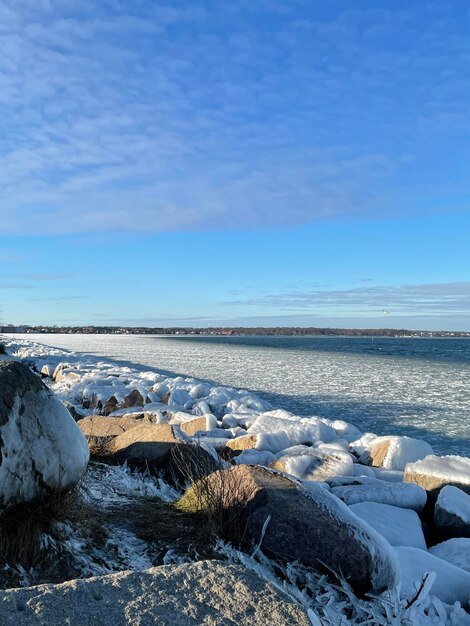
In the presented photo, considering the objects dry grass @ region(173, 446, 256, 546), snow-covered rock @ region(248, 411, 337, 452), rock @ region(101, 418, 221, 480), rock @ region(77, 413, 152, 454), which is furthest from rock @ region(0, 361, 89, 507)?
snow-covered rock @ region(248, 411, 337, 452)

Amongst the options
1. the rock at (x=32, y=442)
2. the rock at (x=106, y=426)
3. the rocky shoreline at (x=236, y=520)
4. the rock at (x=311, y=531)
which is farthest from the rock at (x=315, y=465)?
the rock at (x=32, y=442)

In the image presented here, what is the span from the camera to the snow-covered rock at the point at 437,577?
3.73 meters

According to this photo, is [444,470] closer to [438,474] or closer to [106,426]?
[438,474]

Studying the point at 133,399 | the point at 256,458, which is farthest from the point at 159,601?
the point at 133,399

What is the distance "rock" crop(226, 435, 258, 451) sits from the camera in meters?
7.84

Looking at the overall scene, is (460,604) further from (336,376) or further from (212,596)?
(336,376)

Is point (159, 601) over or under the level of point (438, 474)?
over

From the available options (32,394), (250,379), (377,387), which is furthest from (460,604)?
(250,379)

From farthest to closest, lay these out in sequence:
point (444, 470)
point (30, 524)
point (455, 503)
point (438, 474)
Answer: point (444, 470), point (438, 474), point (455, 503), point (30, 524)

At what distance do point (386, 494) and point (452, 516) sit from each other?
634 mm

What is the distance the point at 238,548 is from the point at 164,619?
142 centimetres

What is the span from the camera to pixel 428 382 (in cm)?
2222

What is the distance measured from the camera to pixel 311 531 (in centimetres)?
375

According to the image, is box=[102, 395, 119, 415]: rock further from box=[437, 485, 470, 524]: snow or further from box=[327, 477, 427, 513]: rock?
box=[437, 485, 470, 524]: snow
